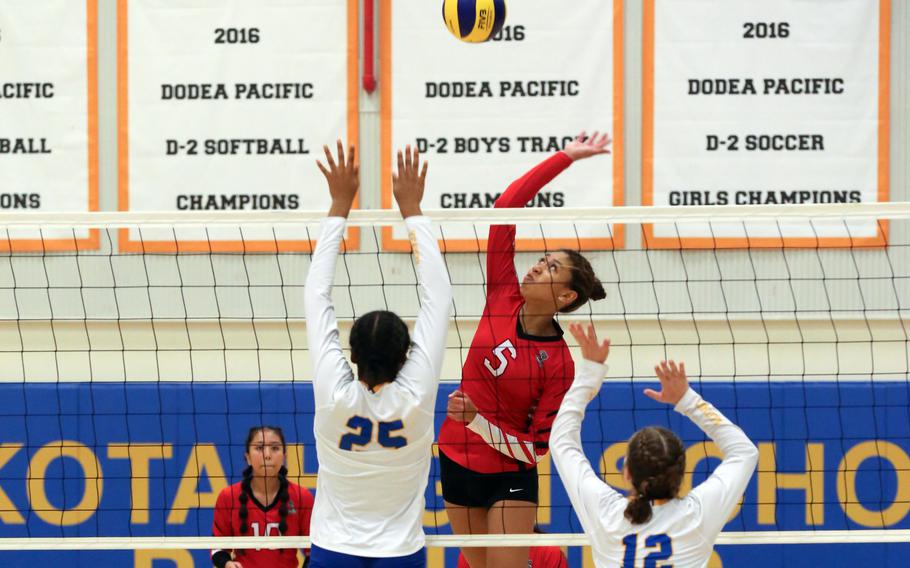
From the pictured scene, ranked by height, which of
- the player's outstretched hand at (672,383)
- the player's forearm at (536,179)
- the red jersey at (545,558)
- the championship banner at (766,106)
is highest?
the championship banner at (766,106)

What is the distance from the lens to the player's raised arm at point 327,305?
3812mm

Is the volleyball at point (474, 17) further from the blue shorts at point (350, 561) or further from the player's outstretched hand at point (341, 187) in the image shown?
the blue shorts at point (350, 561)

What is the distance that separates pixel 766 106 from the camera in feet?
25.6

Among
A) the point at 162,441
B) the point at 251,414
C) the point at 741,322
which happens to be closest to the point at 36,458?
the point at 162,441

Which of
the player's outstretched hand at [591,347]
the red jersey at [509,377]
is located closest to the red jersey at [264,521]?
the red jersey at [509,377]

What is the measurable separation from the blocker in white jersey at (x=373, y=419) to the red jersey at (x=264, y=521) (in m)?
1.79

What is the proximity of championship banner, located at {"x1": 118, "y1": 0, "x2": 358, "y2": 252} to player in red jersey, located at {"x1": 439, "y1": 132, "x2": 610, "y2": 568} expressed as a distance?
323cm

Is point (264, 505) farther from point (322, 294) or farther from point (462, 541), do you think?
point (322, 294)

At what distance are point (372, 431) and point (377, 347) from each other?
0.29m

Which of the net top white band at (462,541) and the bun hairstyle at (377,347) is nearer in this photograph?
the bun hairstyle at (377,347)

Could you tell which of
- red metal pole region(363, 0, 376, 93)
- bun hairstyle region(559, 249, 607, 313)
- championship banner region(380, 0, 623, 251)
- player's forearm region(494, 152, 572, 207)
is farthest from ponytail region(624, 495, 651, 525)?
red metal pole region(363, 0, 376, 93)

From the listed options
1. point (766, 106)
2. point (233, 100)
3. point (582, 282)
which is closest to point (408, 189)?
point (582, 282)

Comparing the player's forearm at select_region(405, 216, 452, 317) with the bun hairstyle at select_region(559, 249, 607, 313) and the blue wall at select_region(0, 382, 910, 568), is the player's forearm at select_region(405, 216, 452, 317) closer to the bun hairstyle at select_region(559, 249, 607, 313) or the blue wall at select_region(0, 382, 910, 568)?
the bun hairstyle at select_region(559, 249, 607, 313)

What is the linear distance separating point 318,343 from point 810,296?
492 cm
